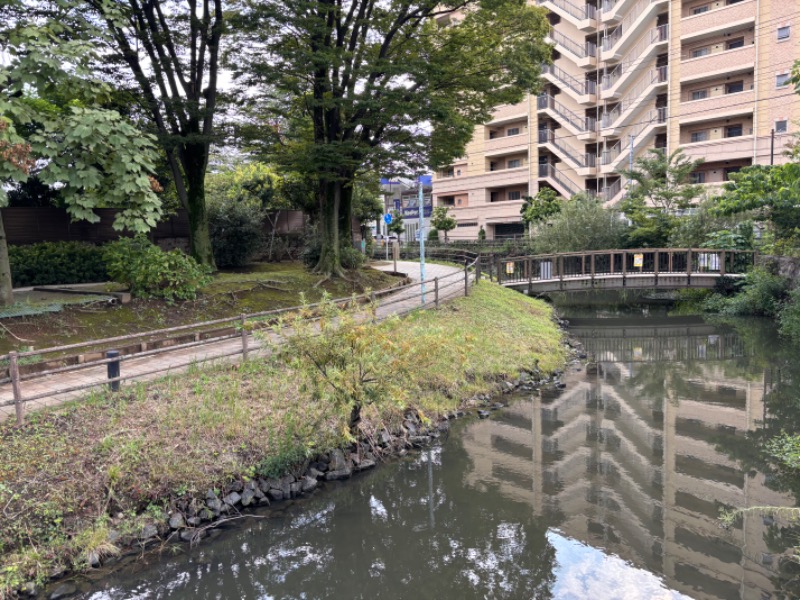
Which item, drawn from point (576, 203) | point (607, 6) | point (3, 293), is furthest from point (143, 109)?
point (607, 6)

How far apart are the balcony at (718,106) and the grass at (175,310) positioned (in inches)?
1009

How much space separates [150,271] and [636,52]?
3526cm

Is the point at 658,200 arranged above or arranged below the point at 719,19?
below

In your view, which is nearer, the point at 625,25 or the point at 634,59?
the point at 634,59

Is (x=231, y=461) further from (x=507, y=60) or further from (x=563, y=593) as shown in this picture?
(x=507, y=60)

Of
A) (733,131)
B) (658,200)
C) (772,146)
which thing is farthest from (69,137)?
(733,131)

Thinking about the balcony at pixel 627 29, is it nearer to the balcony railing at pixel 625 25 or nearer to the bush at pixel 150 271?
the balcony railing at pixel 625 25

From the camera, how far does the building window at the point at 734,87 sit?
109ft

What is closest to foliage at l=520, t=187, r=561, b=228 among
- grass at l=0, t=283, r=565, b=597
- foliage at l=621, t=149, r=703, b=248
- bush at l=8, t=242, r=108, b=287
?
foliage at l=621, t=149, r=703, b=248

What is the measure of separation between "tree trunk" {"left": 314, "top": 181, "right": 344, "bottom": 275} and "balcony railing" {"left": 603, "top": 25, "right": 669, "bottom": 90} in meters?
26.9

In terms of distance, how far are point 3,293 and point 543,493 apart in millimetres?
10636

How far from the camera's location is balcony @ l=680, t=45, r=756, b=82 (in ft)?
105

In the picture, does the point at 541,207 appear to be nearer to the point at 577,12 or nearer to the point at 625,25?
the point at 625,25

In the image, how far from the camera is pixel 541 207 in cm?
3609
